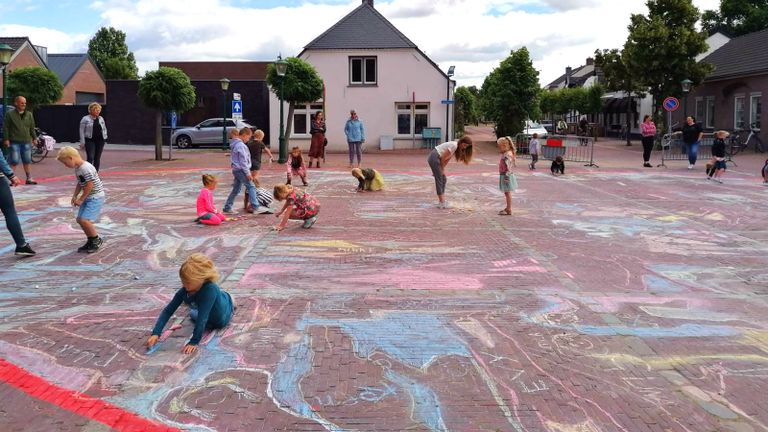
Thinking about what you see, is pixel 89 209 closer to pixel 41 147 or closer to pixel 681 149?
pixel 41 147

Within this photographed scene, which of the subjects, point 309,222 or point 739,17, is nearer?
point 309,222

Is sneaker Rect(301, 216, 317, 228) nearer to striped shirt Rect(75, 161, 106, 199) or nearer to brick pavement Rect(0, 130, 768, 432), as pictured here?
brick pavement Rect(0, 130, 768, 432)

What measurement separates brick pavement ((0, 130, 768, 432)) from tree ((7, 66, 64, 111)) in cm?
1555

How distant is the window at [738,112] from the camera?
3272 centimetres

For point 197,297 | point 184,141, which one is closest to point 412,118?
point 184,141

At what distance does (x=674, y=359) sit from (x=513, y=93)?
3194 cm

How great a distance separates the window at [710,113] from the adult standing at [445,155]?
2806 centimetres

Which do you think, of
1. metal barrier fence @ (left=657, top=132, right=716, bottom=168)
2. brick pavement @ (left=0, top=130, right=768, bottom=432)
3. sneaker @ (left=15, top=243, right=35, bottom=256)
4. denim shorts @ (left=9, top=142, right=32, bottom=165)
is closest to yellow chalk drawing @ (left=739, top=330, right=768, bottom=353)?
brick pavement @ (left=0, top=130, right=768, bottom=432)

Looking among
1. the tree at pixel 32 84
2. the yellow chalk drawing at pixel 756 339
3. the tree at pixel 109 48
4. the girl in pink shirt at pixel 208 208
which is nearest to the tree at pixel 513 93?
the tree at pixel 32 84

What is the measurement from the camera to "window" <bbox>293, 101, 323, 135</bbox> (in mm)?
34281

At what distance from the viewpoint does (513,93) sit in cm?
3569

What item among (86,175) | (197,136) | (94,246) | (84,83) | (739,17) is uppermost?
(739,17)

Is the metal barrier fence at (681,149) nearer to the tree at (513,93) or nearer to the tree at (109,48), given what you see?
the tree at (513,93)

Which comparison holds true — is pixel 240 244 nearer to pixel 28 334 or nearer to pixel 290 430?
pixel 28 334
